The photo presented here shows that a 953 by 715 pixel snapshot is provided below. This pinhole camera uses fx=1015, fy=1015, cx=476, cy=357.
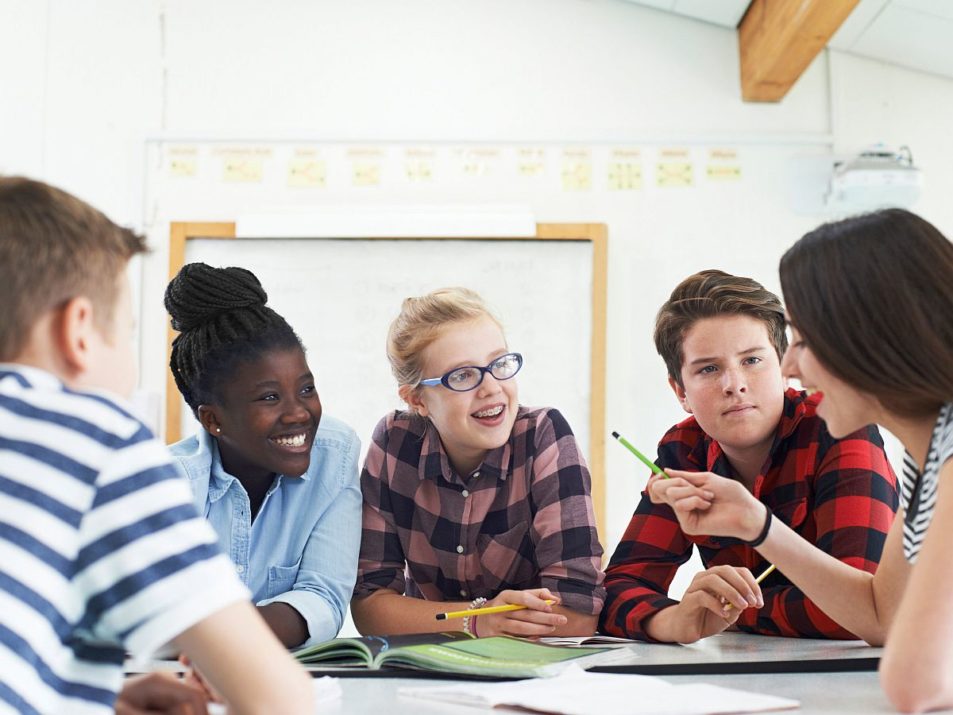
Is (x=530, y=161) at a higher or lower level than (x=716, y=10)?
lower

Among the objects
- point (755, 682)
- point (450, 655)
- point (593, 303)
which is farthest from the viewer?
point (593, 303)

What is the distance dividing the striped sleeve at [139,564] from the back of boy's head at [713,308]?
4.04 ft

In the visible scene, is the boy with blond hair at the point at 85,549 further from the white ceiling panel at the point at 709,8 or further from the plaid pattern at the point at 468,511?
the white ceiling panel at the point at 709,8

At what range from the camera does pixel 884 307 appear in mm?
1118

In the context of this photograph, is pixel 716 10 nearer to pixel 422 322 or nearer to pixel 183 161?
pixel 183 161

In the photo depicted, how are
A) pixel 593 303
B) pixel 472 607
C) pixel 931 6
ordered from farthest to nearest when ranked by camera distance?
pixel 593 303
pixel 931 6
pixel 472 607

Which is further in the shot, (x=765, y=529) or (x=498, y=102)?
(x=498, y=102)

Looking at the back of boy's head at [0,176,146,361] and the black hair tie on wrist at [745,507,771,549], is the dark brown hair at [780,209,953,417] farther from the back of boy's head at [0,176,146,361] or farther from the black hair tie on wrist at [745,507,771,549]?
the back of boy's head at [0,176,146,361]

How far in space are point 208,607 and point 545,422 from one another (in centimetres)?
119

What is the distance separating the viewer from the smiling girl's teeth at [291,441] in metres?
1.68

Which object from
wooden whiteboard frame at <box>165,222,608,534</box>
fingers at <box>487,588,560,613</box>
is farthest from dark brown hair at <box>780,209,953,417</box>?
wooden whiteboard frame at <box>165,222,608,534</box>

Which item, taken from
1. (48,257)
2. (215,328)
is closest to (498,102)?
(215,328)

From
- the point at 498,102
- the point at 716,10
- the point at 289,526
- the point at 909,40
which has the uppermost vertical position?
the point at 716,10

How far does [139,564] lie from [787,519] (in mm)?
1267
